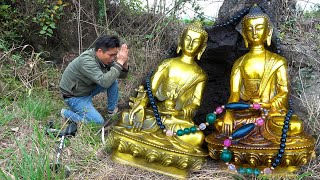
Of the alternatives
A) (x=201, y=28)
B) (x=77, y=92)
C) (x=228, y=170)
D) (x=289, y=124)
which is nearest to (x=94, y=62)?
(x=77, y=92)

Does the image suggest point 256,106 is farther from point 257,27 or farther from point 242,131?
point 257,27

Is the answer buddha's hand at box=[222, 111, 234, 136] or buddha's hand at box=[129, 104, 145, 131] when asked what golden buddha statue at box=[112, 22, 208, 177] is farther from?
buddha's hand at box=[222, 111, 234, 136]

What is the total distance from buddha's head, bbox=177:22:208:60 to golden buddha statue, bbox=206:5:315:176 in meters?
0.32

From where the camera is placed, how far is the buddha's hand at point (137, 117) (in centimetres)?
285

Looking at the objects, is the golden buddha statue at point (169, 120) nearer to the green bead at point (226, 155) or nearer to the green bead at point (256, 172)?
the green bead at point (226, 155)

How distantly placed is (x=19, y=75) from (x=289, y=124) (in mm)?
3068

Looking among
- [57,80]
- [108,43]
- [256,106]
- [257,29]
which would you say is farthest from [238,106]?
[57,80]

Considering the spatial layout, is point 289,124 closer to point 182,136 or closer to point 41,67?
point 182,136

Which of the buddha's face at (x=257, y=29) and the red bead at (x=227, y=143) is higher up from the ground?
the buddha's face at (x=257, y=29)

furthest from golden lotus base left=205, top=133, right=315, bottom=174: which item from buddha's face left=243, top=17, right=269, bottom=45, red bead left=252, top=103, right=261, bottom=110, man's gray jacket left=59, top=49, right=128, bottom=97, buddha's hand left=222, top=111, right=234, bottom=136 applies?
man's gray jacket left=59, top=49, right=128, bottom=97

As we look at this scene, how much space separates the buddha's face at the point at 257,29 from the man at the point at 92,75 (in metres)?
0.96

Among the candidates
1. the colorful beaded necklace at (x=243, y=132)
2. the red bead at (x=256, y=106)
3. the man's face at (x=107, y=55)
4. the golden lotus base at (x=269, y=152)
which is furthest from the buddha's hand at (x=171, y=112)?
the man's face at (x=107, y=55)

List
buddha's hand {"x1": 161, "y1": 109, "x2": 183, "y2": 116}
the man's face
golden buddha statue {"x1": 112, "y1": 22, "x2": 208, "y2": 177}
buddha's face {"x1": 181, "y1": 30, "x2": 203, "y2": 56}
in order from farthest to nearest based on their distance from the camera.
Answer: the man's face
buddha's face {"x1": 181, "y1": 30, "x2": 203, "y2": 56}
buddha's hand {"x1": 161, "y1": 109, "x2": 183, "y2": 116}
golden buddha statue {"x1": 112, "y1": 22, "x2": 208, "y2": 177}

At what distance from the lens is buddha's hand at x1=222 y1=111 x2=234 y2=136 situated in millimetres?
2777
